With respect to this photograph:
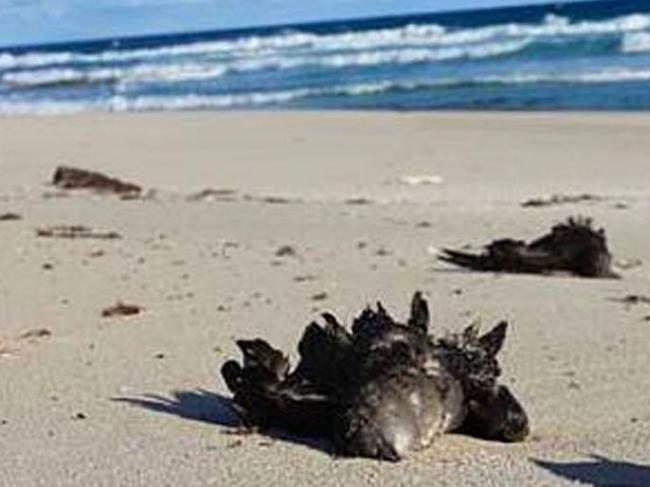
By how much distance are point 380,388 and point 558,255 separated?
14.5 ft

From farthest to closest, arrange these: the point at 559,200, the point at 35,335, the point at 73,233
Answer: the point at 559,200, the point at 73,233, the point at 35,335

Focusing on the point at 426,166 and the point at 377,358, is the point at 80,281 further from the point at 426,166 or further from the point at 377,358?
the point at 426,166

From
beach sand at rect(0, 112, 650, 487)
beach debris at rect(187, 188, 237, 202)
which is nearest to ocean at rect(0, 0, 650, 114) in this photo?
beach sand at rect(0, 112, 650, 487)

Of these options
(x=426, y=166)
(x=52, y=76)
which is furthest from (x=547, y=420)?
(x=52, y=76)

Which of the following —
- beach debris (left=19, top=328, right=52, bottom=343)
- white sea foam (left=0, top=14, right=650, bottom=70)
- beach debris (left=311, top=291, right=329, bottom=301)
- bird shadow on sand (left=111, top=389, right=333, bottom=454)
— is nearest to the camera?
bird shadow on sand (left=111, top=389, right=333, bottom=454)

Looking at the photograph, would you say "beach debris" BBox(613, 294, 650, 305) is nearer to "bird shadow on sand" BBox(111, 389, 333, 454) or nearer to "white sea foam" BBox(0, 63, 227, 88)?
"bird shadow on sand" BBox(111, 389, 333, 454)

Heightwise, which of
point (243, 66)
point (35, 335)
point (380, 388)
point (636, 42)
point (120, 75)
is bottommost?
point (120, 75)

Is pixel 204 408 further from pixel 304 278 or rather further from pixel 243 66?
pixel 243 66

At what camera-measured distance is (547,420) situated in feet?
18.2

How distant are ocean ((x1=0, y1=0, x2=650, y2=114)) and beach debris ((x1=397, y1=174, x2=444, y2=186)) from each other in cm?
1105

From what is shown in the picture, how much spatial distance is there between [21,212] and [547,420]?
8.48 meters

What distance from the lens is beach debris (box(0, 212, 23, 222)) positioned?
40.8 feet

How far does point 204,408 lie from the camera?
19.2 ft

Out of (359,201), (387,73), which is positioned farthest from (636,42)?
(359,201)
